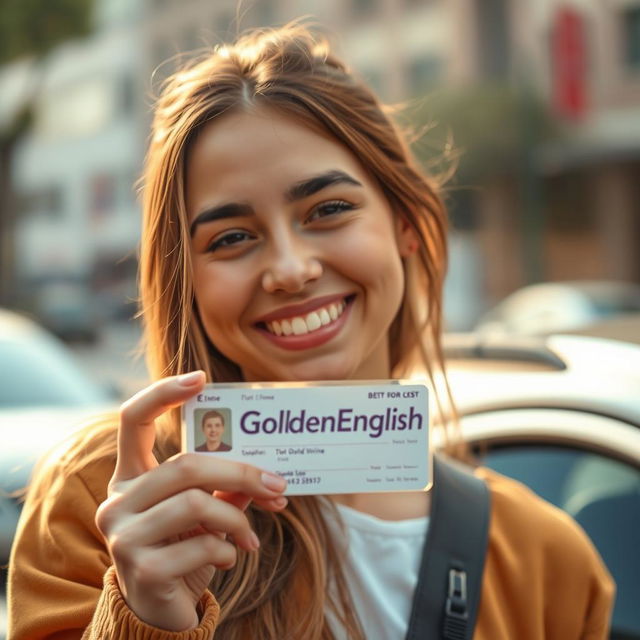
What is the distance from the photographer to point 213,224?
5.03ft

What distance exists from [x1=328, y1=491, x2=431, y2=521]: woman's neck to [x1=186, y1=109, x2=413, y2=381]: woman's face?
28 cm

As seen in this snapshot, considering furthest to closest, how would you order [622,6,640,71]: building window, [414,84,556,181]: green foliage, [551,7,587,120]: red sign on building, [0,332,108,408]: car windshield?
[414,84,556,181]: green foliage < [622,6,640,71]: building window < [551,7,587,120]: red sign on building < [0,332,108,408]: car windshield

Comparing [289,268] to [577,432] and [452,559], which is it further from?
[577,432]

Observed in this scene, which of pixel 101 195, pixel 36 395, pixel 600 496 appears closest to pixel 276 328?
pixel 600 496

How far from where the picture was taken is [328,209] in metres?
1.57

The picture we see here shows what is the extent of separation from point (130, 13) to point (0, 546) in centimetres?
4065

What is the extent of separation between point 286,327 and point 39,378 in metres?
3.04

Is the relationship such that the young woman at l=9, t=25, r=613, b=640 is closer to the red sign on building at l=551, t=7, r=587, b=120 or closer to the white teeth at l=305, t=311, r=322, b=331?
the white teeth at l=305, t=311, r=322, b=331

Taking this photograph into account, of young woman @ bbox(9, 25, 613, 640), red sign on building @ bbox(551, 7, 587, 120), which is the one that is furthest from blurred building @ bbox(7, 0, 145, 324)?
young woman @ bbox(9, 25, 613, 640)

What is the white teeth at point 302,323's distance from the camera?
1.53 metres

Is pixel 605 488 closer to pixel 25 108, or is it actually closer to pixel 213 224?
pixel 213 224

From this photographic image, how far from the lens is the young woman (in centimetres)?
147

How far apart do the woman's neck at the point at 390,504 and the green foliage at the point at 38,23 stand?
19981 millimetres

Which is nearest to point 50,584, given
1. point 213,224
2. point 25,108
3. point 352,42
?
point 213,224
